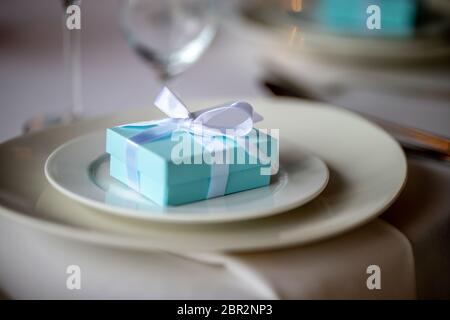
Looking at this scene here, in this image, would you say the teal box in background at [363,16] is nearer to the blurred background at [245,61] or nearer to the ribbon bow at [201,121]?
the blurred background at [245,61]

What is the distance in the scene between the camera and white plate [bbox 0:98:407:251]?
19.5 inches

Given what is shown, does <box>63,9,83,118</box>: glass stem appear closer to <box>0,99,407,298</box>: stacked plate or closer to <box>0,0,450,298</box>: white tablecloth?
<box>0,0,450,298</box>: white tablecloth

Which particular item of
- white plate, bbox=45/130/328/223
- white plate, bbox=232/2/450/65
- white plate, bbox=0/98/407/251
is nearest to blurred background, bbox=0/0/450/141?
white plate, bbox=232/2/450/65

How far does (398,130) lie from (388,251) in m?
0.29

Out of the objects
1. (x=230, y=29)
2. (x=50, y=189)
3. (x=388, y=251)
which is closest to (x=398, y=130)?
(x=388, y=251)

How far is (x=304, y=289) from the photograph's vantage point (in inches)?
19.1

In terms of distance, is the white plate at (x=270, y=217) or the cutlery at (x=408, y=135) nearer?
the white plate at (x=270, y=217)

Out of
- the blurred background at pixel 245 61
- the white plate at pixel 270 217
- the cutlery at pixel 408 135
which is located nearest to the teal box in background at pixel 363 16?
the blurred background at pixel 245 61

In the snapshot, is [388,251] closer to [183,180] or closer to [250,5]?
→ [183,180]

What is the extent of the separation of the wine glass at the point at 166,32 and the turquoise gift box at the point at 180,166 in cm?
38

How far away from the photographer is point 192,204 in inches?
21.7

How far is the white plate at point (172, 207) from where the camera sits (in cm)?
51

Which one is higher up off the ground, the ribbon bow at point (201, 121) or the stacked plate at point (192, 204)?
the ribbon bow at point (201, 121)

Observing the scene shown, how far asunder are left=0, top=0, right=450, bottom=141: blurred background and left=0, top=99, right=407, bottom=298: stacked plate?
8.6 inches
